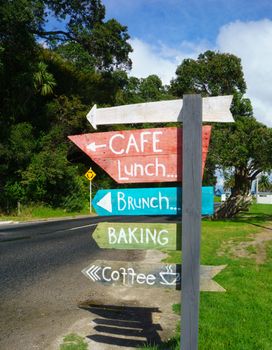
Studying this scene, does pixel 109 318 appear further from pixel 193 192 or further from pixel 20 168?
pixel 20 168

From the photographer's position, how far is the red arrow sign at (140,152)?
3521 millimetres

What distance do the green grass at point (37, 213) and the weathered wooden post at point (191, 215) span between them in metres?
21.3

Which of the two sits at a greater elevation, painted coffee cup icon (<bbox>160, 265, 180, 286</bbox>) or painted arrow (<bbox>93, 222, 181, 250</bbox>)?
painted arrow (<bbox>93, 222, 181, 250</bbox>)

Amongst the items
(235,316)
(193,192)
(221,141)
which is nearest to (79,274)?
(235,316)

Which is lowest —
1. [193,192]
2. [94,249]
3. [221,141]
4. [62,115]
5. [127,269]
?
[94,249]

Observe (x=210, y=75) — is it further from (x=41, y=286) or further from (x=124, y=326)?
(x=124, y=326)

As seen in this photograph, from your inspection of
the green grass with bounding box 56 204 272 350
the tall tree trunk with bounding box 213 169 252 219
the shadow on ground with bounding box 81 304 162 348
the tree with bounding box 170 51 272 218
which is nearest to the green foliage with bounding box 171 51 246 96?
the tree with bounding box 170 51 272 218

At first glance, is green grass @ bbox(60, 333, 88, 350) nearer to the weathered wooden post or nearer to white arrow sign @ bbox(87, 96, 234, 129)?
the weathered wooden post

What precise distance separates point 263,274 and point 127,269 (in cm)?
487

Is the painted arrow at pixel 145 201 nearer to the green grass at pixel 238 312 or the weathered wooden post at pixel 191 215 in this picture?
the weathered wooden post at pixel 191 215

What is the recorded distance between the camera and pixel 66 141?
31766 mm

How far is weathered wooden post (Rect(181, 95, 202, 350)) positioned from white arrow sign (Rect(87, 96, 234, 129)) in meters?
0.15

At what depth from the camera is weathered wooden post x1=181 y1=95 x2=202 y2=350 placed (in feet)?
10.8

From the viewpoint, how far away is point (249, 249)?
11531 millimetres
